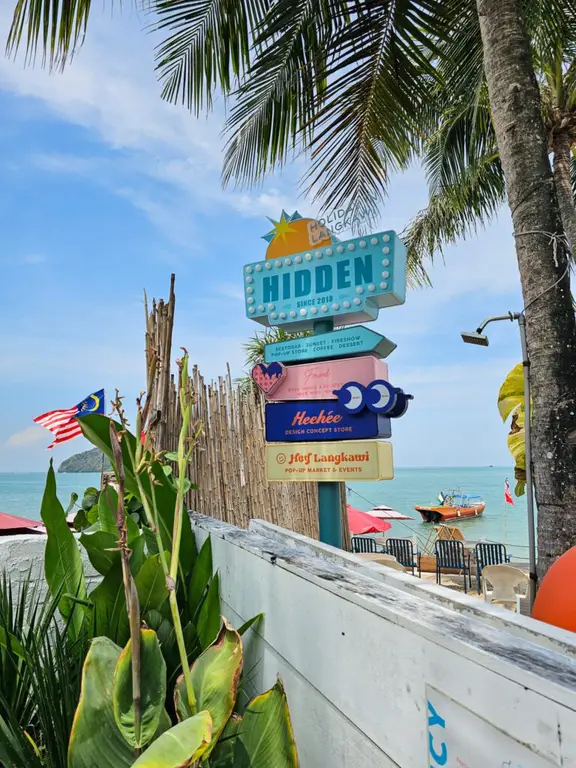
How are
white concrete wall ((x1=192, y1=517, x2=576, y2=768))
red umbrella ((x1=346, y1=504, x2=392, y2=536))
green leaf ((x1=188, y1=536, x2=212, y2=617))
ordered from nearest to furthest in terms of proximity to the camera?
white concrete wall ((x1=192, y1=517, x2=576, y2=768)) < green leaf ((x1=188, y1=536, x2=212, y2=617)) < red umbrella ((x1=346, y1=504, x2=392, y2=536))

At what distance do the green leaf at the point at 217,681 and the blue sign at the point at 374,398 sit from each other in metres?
2.61

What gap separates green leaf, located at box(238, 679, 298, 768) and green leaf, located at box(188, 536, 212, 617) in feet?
1.73

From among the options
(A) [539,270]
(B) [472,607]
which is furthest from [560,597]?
(A) [539,270]

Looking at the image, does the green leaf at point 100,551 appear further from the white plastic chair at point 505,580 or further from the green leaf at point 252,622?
the white plastic chair at point 505,580

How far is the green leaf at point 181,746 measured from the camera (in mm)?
762

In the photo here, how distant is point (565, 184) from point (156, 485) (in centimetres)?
690

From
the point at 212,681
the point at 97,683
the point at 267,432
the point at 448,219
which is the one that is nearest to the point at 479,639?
the point at 212,681

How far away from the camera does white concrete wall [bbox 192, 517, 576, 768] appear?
0.48 m

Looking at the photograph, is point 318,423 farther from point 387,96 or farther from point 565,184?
point 565,184

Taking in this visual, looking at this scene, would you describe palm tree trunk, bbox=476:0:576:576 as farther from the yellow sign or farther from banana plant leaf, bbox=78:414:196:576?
banana plant leaf, bbox=78:414:196:576

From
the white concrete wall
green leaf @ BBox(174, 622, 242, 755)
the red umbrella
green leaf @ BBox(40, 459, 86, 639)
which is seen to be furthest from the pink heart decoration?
the red umbrella

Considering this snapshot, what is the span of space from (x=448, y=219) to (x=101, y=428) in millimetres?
9659

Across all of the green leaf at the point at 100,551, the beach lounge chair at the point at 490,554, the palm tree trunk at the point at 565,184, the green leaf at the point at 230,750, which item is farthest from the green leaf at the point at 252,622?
the beach lounge chair at the point at 490,554

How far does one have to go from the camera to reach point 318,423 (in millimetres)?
3771
